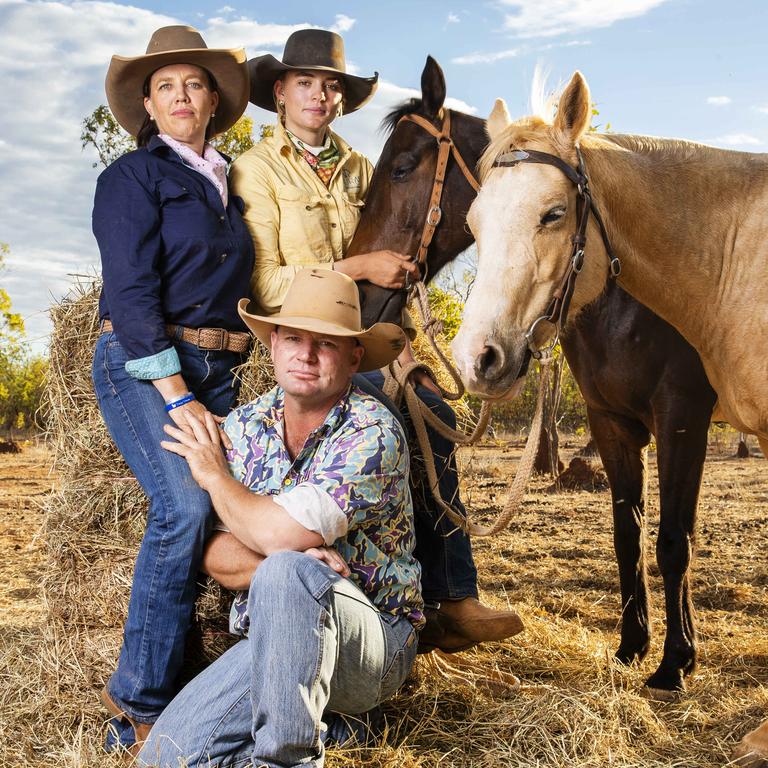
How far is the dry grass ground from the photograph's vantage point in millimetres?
3010

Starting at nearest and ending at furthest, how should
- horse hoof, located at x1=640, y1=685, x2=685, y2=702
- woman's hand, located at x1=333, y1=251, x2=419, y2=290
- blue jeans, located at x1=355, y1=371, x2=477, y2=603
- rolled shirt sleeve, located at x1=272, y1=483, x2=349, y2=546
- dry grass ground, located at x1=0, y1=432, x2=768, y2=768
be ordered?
rolled shirt sleeve, located at x1=272, y1=483, x2=349, y2=546 < dry grass ground, located at x1=0, y1=432, x2=768, y2=768 < blue jeans, located at x1=355, y1=371, x2=477, y2=603 < woman's hand, located at x1=333, y1=251, x2=419, y2=290 < horse hoof, located at x1=640, y1=685, x2=685, y2=702

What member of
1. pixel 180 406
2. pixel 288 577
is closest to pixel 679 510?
pixel 288 577

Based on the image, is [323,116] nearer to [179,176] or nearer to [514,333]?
[179,176]

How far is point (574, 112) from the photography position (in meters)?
2.81

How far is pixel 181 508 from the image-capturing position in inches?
110

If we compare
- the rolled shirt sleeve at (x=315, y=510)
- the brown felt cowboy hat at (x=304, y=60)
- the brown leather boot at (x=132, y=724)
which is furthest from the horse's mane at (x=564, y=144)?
the brown leather boot at (x=132, y=724)

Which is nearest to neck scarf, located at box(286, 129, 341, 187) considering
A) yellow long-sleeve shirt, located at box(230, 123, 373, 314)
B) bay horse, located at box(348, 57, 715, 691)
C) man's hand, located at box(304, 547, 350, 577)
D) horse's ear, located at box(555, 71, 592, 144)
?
yellow long-sleeve shirt, located at box(230, 123, 373, 314)

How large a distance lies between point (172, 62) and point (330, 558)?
210 cm

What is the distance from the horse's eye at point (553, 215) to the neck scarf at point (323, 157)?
1273mm

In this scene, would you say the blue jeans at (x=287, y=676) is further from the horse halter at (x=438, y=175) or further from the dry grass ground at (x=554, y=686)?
the horse halter at (x=438, y=175)

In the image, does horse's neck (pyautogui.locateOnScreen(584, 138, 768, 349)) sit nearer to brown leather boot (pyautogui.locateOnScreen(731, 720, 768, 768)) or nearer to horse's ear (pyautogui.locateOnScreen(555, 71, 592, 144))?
horse's ear (pyautogui.locateOnScreen(555, 71, 592, 144))

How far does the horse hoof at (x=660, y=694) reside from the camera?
375 centimetres

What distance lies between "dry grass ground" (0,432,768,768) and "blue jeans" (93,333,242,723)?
292mm

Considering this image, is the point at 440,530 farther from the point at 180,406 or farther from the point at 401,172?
the point at 401,172
